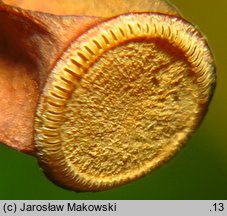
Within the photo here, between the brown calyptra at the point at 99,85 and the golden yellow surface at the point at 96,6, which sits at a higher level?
the golden yellow surface at the point at 96,6

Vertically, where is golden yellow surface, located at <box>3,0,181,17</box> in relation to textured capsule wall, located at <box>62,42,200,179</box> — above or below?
above

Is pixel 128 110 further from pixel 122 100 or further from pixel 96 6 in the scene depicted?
pixel 96 6

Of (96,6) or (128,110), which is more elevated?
(96,6)

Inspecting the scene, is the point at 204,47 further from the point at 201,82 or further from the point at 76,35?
the point at 76,35

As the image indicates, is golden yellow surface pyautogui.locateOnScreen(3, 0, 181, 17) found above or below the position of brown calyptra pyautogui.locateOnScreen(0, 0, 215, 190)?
above

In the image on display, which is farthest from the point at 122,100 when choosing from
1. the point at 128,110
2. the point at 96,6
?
the point at 96,6

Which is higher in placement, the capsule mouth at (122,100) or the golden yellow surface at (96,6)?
the golden yellow surface at (96,6)
